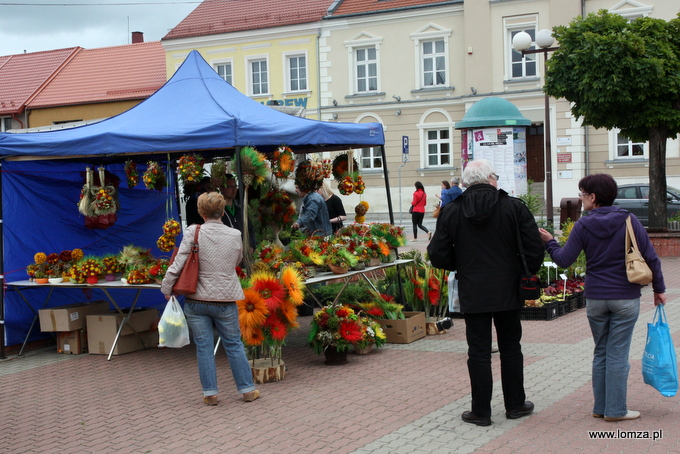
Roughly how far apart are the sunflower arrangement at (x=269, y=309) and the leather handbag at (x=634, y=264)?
121 inches

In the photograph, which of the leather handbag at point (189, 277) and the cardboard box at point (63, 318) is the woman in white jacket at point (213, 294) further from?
the cardboard box at point (63, 318)

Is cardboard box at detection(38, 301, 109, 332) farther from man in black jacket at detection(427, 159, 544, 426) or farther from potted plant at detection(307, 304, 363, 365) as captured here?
man in black jacket at detection(427, 159, 544, 426)

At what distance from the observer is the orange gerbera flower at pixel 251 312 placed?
687cm

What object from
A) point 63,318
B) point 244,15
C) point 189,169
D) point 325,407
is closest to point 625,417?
point 325,407

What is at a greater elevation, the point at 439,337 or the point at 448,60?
the point at 448,60

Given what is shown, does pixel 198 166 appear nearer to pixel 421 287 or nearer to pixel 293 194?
pixel 421 287

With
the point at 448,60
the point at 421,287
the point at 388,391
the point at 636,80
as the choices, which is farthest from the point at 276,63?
the point at 388,391

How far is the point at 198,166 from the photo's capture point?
777cm

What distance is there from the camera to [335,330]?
7.63 m

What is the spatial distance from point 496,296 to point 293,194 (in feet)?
23.2

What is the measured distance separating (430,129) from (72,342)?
75.7 feet

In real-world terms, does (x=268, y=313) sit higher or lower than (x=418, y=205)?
lower

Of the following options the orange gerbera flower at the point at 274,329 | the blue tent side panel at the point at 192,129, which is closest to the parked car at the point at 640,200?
the blue tent side panel at the point at 192,129

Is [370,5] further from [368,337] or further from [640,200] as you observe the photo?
[368,337]
